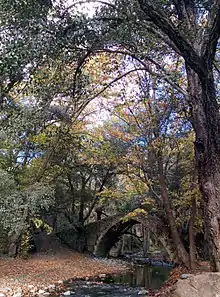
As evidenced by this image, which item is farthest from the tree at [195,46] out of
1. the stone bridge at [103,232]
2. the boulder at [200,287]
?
the stone bridge at [103,232]

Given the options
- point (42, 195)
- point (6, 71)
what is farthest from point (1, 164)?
point (6, 71)

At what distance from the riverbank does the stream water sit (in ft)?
2.26

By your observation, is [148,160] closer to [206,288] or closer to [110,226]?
[206,288]

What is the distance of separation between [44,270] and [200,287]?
882 cm

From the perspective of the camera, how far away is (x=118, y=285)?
37.7ft

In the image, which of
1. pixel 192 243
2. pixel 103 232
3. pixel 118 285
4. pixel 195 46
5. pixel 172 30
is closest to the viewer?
pixel 172 30

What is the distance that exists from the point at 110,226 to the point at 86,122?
6.54 m

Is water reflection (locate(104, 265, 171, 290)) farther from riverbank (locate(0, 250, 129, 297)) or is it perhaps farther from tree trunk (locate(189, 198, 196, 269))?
tree trunk (locate(189, 198, 196, 269))

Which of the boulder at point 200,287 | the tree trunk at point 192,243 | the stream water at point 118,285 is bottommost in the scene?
the stream water at point 118,285

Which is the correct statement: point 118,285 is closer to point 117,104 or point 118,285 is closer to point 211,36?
point 117,104

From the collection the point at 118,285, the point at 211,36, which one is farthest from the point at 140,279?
the point at 211,36

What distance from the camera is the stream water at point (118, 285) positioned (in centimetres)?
974

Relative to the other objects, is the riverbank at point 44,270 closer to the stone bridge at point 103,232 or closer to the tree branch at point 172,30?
the stone bridge at point 103,232

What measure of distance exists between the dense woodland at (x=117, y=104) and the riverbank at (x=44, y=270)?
1439 millimetres
